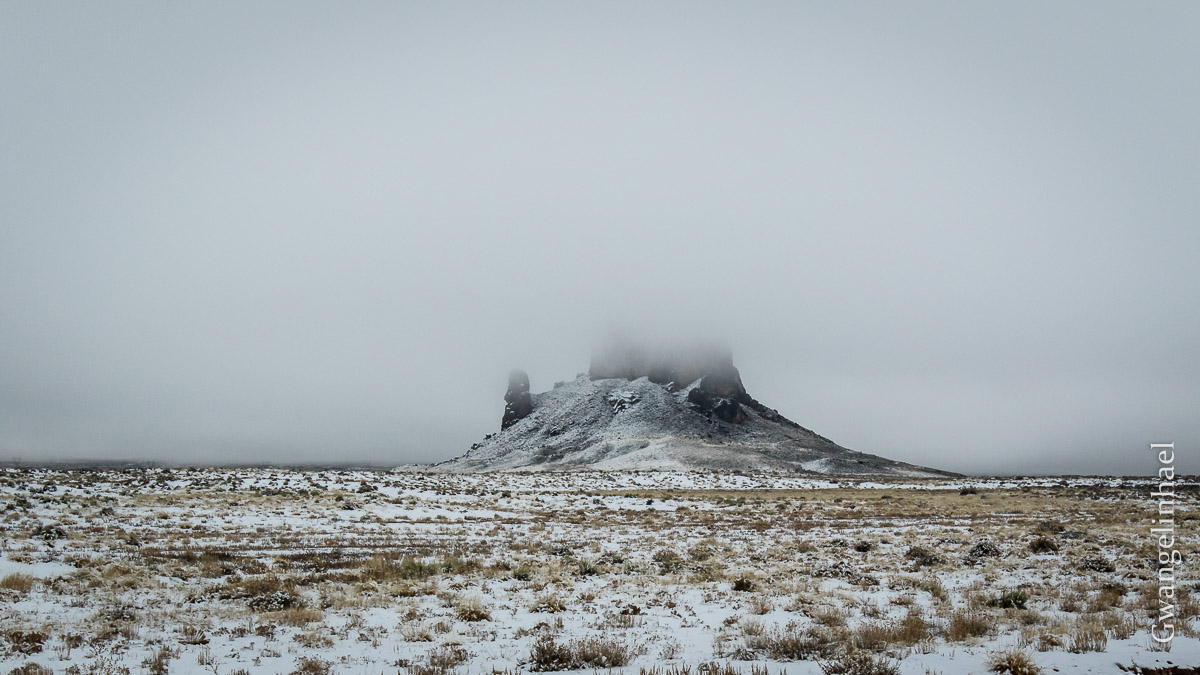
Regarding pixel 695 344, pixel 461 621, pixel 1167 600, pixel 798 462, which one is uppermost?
pixel 695 344

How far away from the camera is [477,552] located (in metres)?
19.5

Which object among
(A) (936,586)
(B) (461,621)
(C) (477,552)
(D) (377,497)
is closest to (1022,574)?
(A) (936,586)

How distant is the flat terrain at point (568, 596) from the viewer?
849 centimetres

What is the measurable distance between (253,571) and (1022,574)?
1898 cm

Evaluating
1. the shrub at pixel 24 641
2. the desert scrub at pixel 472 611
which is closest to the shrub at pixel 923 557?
the desert scrub at pixel 472 611

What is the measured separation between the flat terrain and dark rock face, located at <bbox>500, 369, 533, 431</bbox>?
152 metres

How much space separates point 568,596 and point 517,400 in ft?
564

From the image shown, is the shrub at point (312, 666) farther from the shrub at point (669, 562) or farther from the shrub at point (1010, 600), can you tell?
the shrub at point (1010, 600)

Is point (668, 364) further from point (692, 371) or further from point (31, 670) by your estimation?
point (31, 670)

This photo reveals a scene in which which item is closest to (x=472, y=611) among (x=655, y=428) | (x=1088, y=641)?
(x=1088, y=641)

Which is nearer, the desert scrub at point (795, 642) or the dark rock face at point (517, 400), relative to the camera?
the desert scrub at point (795, 642)

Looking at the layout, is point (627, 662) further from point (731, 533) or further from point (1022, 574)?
point (731, 533)

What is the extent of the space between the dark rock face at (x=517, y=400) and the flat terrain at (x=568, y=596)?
A: 15217 centimetres

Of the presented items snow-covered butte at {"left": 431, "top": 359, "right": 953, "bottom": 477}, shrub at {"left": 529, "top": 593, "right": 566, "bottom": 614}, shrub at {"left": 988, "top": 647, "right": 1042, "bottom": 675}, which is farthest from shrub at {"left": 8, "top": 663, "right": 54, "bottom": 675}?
snow-covered butte at {"left": 431, "top": 359, "right": 953, "bottom": 477}
